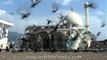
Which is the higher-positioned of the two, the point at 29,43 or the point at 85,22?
the point at 85,22

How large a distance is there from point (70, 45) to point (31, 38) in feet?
27.4

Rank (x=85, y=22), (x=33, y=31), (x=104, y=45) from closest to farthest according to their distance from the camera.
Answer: (x=104, y=45)
(x=33, y=31)
(x=85, y=22)

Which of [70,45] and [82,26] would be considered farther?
[82,26]

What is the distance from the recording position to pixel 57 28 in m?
56.3

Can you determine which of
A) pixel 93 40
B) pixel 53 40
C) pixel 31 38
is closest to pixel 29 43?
pixel 31 38

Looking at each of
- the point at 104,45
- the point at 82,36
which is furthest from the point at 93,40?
the point at 104,45

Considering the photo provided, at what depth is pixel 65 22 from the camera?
5694cm

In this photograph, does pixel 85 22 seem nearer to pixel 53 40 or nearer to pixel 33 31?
pixel 53 40

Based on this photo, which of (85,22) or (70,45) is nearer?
(70,45)

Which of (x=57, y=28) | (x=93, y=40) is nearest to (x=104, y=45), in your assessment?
(x=93, y=40)

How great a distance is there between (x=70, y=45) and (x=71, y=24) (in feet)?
18.9

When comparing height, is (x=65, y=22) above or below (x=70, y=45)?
above

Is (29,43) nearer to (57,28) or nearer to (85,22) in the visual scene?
(57,28)

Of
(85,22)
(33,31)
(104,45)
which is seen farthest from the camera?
(85,22)
